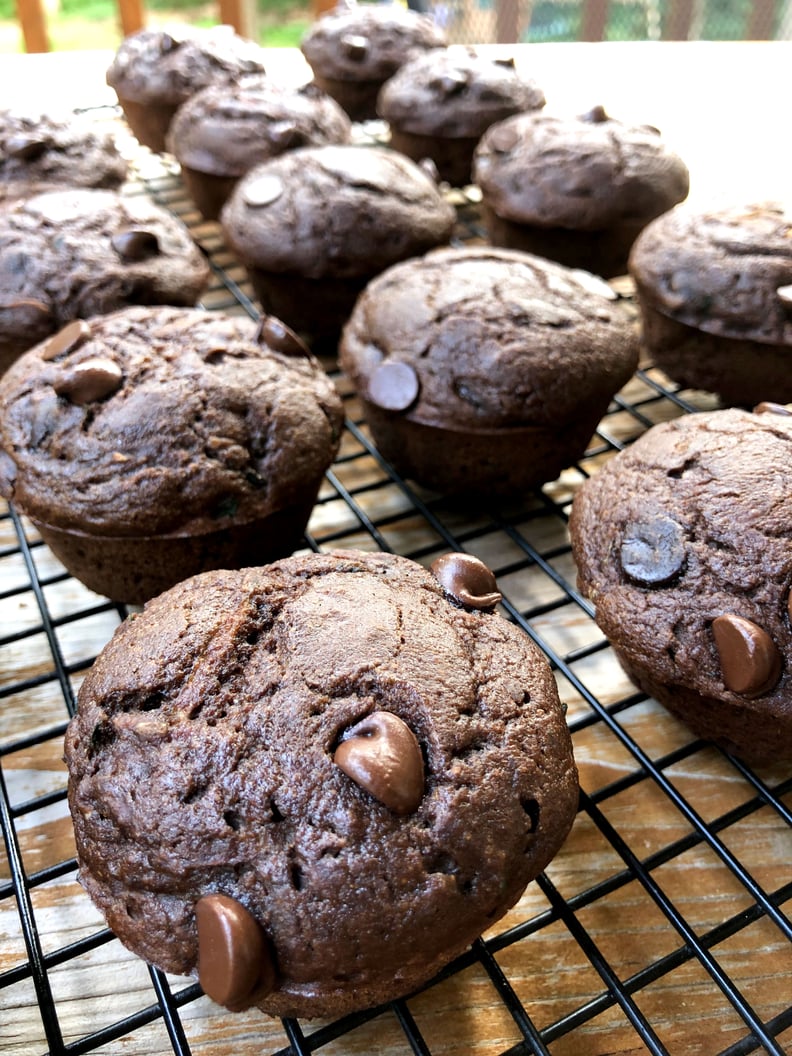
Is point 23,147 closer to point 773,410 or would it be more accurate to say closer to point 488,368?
point 488,368

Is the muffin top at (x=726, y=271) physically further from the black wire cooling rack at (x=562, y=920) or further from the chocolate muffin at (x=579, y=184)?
the black wire cooling rack at (x=562, y=920)

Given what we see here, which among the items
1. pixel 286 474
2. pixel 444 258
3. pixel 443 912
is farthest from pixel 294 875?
pixel 444 258

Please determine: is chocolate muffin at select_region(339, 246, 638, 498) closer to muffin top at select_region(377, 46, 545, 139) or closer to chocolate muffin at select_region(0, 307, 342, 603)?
chocolate muffin at select_region(0, 307, 342, 603)

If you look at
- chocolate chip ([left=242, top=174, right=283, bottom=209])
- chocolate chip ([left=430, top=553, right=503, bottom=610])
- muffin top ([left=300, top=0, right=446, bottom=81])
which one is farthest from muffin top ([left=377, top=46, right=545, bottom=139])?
chocolate chip ([left=430, top=553, right=503, bottom=610])

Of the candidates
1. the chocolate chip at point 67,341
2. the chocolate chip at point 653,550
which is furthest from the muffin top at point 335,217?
the chocolate chip at point 653,550

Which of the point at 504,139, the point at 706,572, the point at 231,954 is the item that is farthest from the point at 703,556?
the point at 504,139
